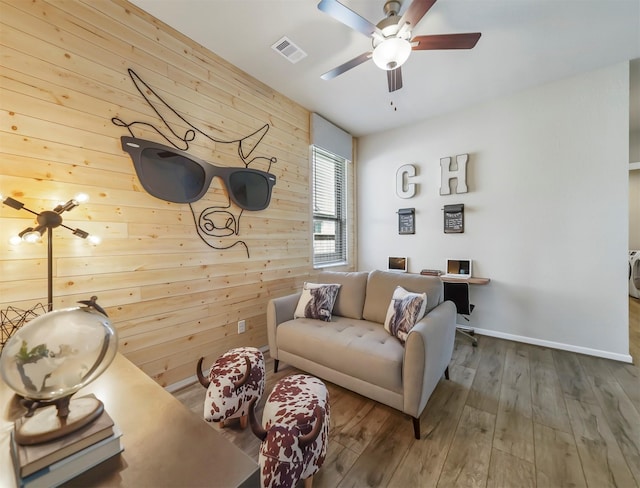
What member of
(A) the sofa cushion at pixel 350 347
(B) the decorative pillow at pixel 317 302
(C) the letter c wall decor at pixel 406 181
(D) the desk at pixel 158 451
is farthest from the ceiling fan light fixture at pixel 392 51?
(D) the desk at pixel 158 451

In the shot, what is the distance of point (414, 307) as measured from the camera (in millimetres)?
1922

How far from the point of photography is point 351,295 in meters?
2.48

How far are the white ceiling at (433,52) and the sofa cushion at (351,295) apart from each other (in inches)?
82.1

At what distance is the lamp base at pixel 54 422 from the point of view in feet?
1.95

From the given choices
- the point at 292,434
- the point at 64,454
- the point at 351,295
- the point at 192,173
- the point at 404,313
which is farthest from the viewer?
the point at 351,295

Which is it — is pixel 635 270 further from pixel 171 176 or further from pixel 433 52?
pixel 171 176

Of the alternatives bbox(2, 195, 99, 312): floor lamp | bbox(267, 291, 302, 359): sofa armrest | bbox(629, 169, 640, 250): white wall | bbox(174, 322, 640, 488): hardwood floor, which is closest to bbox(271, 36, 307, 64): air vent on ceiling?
bbox(2, 195, 99, 312): floor lamp

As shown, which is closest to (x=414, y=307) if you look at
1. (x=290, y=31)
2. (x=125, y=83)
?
(x=290, y=31)

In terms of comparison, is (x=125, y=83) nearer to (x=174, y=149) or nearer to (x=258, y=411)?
(x=174, y=149)

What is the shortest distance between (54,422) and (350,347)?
151 centimetres

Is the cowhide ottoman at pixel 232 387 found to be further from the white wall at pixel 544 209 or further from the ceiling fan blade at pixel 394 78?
the white wall at pixel 544 209

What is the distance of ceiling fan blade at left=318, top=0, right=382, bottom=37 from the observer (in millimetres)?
1497

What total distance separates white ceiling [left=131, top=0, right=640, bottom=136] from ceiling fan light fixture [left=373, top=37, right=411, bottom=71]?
451 mm

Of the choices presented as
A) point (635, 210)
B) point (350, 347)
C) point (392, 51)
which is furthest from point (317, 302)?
point (635, 210)
